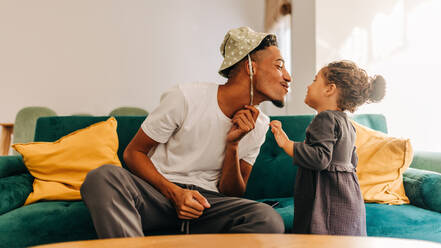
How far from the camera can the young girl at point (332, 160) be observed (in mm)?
1150

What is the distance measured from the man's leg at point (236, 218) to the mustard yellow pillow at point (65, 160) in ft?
2.06

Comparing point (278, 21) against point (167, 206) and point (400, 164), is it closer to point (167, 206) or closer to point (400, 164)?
point (400, 164)

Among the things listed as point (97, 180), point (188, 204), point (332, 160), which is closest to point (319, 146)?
point (332, 160)

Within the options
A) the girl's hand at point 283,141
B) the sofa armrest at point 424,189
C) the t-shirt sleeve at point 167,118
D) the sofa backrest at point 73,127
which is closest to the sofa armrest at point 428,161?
the sofa armrest at point 424,189

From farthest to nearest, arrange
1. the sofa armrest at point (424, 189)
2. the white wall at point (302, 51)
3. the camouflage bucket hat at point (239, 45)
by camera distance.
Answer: the white wall at point (302, 51) → the sofa armrest at point (424, 189) → the camouflage bucket hat at point (239, 45)

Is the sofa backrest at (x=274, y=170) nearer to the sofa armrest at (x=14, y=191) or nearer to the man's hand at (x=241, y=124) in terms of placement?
the man's hand at (x=241, y=124)

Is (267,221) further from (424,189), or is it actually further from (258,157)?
(424,189)

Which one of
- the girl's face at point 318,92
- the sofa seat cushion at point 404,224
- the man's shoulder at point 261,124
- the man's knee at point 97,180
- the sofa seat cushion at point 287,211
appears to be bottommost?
the sofa seat cushion at point 404,224

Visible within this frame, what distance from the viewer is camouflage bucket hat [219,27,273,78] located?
1.24 m

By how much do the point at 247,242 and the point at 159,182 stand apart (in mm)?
549

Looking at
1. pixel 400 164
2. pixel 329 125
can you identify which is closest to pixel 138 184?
pixel 329 125

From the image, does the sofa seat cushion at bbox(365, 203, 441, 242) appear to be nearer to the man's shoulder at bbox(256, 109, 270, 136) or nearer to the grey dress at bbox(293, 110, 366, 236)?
the grey dress at bbox(293, 110, 366, 236)

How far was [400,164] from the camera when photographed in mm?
1519

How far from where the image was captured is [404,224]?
51.8 inches
